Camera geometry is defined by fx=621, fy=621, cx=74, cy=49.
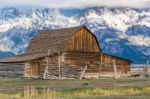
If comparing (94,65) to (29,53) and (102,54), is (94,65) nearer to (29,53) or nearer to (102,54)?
(102,54)

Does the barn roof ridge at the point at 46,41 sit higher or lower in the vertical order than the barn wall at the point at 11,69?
higher

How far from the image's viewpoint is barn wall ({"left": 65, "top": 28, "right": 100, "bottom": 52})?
3627 inches

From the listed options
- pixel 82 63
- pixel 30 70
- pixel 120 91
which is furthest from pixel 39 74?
pixel 120 91

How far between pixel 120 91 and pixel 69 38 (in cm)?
4573

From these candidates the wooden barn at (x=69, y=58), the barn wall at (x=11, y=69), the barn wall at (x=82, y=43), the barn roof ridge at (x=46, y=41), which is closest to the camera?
the wooden barn at (x=69, y=58)

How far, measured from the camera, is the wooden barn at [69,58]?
290 ft

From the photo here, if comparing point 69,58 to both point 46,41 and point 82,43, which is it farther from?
point 46,41

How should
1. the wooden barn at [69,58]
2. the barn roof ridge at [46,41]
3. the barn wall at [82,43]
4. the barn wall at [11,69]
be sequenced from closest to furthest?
1. the wooden barn at [69,58]
2. the barn wall at [11,69]
3. the barn roof ridge at [46,41]
4. the barn wall at [82,43]

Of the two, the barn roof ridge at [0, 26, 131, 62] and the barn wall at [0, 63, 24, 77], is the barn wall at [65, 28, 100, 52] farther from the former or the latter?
the barn wall at [0, 63, 24, 77]

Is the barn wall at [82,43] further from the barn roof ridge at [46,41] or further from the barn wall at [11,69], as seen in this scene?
the barn wall at [11,69]

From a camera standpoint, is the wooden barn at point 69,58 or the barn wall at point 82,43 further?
the barn wall at point 82,43

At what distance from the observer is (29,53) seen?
323 feet

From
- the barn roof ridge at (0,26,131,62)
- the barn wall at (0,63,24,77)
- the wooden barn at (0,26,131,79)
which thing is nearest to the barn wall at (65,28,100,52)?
the wooden barn at (0,26,131,79)

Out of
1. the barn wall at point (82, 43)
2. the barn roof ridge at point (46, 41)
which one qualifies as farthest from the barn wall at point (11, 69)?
the barn wall at point (82, 43)
